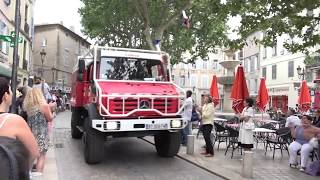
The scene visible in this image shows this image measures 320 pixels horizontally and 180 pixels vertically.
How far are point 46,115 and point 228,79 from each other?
1854 centimetres

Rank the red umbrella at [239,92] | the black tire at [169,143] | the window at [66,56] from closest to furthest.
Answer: the black tire at [169,143] < the red umbrella at [239,92] < the window at [66,56]

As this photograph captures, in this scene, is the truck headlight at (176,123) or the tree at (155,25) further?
the tree at (155,25)

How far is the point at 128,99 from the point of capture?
1005 centimetres

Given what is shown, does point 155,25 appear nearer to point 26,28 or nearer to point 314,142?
point 26,28

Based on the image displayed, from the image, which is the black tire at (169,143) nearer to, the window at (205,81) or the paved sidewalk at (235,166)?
the paved sidewalk at (235,166)

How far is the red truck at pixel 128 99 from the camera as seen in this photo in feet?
32.5

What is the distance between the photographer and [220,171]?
31.7ft

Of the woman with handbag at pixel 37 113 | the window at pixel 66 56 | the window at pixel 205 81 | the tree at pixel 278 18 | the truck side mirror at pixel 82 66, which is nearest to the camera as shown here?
the woman with handbag at pixel 37 113

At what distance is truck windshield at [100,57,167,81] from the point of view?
36.7 ft

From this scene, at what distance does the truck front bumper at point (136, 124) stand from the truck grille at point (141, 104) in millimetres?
251

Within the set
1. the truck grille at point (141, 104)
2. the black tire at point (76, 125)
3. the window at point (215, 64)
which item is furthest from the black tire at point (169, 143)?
the window at point (215, 64)

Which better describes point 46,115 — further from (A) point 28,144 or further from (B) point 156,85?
(A) point 28,144

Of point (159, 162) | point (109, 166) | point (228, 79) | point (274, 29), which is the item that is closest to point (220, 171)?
point (159, 162)

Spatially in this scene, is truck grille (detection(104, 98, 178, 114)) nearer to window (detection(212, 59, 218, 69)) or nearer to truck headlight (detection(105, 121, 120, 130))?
truck headlight (detection(105, 121, 120, 130))
